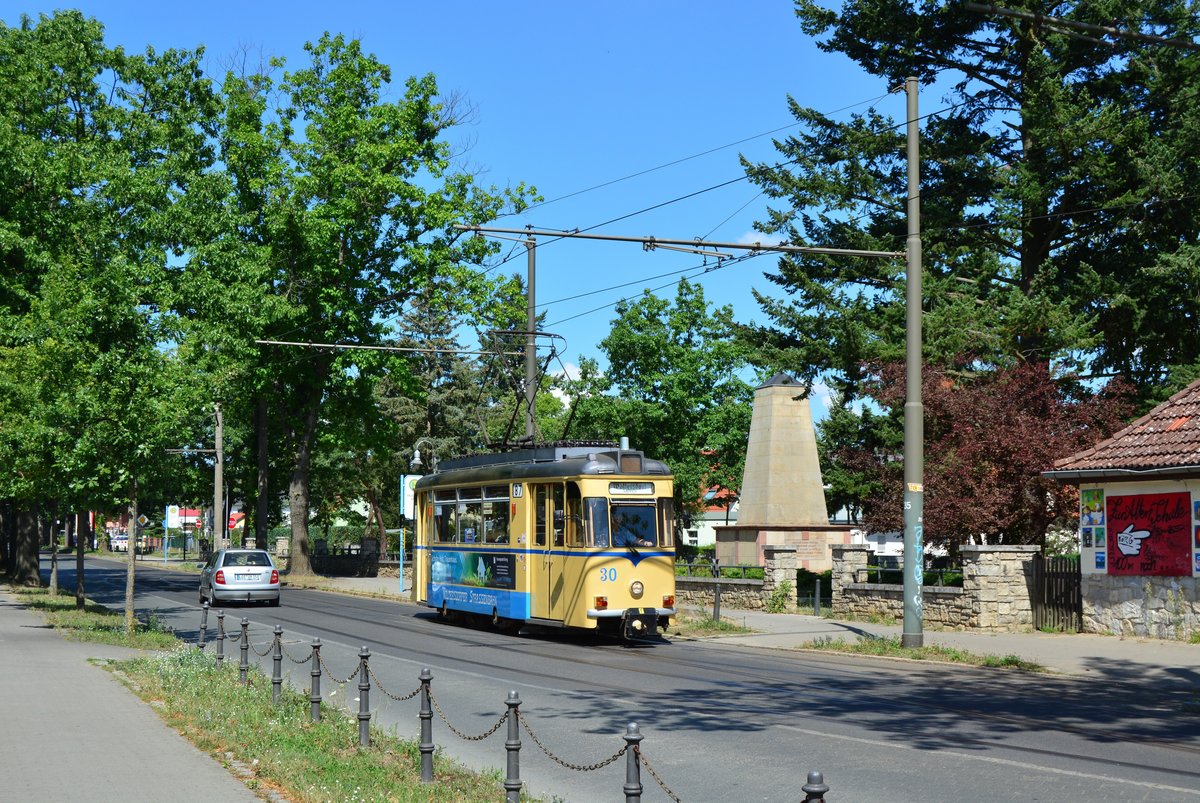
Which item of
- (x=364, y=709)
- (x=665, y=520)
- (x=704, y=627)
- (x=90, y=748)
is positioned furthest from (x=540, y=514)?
(x=90, y=748)

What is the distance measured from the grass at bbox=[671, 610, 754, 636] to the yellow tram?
1.49m

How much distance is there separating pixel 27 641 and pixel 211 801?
47.8ft

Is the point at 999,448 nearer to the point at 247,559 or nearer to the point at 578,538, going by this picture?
the point at 578,538

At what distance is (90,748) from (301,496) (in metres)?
39.2

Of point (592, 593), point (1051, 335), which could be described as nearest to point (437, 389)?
point (1051, 335)

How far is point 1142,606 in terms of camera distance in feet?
69.6

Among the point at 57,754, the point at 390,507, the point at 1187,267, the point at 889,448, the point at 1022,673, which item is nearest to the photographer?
the point at 57,754

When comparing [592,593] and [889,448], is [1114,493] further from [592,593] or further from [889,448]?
[889,448]

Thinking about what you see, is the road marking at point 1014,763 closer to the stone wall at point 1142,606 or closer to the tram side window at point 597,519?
the tram side window at point 597,519

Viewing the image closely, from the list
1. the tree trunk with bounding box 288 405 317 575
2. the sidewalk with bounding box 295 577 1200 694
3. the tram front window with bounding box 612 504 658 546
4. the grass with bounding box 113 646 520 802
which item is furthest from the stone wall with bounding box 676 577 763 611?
the tree trunk with bounding box 288 405 317 575

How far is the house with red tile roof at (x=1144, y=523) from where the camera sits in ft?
67.0

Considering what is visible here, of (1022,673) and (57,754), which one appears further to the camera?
(1022,673)

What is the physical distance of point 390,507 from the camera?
87188mm

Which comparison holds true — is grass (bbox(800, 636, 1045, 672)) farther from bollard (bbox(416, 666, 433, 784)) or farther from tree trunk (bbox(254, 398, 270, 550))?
tree trunk (bbox(254, 398, 270, 550))
